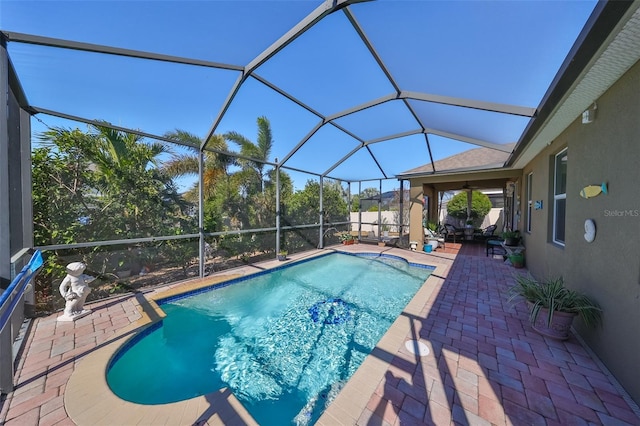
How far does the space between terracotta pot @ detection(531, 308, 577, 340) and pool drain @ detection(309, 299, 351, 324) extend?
3.03m

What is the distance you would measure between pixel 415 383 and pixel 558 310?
2274mm

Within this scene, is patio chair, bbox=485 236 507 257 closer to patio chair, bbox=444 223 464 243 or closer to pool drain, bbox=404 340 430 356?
patio chair, bbox=444 223 464 243

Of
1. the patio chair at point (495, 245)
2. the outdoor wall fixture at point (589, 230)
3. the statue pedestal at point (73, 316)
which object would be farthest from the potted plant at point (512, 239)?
the statue pedestal at point (73, 316)

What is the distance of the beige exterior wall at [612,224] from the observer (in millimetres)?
2217

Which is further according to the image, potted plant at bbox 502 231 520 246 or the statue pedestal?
potted plant at bbox 502 231 520 246

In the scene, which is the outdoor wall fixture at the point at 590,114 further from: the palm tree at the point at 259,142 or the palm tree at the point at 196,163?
the palm tree at the point at 259,142

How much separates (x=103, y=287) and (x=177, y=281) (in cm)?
135

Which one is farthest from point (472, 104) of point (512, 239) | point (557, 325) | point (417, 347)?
point (512, 239)

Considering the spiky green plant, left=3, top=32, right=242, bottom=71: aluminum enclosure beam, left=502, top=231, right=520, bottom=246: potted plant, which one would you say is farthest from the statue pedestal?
left=502, top=231, right=520, bottom=246: potted plant

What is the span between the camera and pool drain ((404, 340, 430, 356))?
9.62 ft

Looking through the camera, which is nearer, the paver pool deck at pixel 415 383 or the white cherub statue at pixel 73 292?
the paver pool deck at pixel 415 383

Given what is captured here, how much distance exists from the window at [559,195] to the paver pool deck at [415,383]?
1882 mm

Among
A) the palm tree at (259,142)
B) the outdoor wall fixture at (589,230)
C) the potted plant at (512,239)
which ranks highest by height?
the palm tree at (259,142)

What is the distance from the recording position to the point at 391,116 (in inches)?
238
